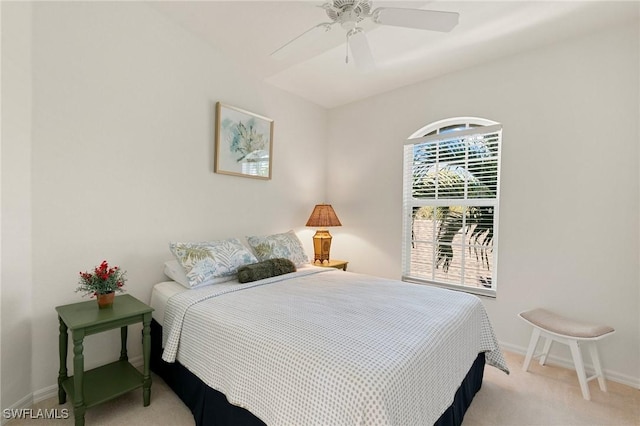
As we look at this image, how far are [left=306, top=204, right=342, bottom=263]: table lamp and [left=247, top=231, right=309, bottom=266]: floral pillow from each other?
54cm

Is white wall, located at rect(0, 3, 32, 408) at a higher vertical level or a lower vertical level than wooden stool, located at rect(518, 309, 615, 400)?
higher

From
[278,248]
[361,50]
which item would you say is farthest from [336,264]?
[361,50]

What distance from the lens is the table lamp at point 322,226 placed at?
11.9ft

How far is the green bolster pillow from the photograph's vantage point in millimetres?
2385

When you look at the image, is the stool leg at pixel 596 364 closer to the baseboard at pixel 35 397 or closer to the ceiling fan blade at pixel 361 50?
the ceiling fan blade at pixel 361 50

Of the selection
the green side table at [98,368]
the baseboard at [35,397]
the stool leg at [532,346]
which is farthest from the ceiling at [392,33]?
the baseboard at [35,397]

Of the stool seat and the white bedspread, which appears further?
the stool seat

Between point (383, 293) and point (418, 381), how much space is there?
88 cm

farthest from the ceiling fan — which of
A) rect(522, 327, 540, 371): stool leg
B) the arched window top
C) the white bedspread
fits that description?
rect(522, 327, 540, 371): stool leg

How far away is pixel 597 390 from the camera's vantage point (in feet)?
7.06

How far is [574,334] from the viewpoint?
6.81 feet

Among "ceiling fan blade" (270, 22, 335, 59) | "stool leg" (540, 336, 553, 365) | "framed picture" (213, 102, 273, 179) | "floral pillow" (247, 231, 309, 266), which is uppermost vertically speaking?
"ceiling fan blade" (270, 22, 335, 59)

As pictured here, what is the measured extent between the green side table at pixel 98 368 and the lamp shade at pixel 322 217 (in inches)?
79.7

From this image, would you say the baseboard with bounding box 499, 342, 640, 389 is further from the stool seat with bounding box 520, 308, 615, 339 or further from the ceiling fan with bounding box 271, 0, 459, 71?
the ceiling fan with bounding box 271, 0, 459, 71
